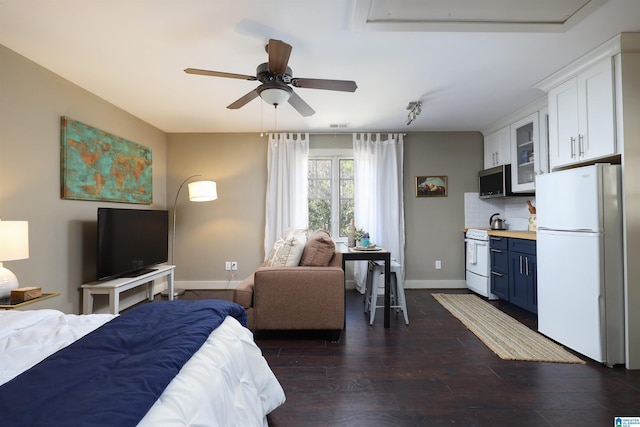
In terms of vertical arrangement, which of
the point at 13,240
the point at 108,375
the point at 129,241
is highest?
the point at 13,240

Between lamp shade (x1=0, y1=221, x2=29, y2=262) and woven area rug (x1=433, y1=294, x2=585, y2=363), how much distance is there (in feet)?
11.9

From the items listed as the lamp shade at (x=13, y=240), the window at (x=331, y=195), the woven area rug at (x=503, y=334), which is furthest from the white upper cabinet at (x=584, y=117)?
the lamp shade at (x=13, y=240)

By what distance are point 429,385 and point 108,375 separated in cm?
191

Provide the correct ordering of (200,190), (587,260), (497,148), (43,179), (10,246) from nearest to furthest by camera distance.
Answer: (10,246)
(587,260)
(43,179)
(200,190)
(497,148)

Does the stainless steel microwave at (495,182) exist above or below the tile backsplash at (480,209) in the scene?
above

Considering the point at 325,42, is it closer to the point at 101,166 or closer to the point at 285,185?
the point at 285,185

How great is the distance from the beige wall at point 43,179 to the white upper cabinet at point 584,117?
4628 mm

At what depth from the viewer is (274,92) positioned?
2.16 m

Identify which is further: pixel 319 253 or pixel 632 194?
pixel 319 253

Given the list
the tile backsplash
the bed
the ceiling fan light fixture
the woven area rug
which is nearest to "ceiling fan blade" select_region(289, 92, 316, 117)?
the ceiling fan light fixture

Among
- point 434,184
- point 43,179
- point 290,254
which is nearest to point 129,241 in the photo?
point 43,179

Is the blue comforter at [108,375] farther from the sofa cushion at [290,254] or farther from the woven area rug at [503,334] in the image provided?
the woven area rug at [503,334]

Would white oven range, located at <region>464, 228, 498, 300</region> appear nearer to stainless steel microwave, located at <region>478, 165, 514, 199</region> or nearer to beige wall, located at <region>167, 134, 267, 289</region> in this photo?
stainless steel microwave, located at <region>478, 165, 514, 199</region>

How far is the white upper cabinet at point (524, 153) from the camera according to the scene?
3.49 meters
